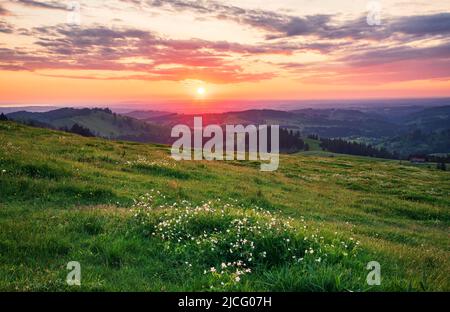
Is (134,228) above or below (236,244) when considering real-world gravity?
below

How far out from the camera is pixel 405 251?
11.2 metres

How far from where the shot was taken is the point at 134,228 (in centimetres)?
1051

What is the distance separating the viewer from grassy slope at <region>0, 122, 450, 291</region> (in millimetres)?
7377

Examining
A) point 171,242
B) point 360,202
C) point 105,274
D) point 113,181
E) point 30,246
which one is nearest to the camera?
point 105,274

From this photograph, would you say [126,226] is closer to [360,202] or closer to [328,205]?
[328,205]

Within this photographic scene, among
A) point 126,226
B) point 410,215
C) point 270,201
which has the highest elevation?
point 126,226

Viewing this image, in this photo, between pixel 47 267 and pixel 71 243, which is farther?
pixel 71 243

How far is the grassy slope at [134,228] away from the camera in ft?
24.2

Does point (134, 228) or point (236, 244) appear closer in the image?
point (236, 244)

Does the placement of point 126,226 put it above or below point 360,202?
above

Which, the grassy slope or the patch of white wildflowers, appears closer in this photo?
the grassy slope

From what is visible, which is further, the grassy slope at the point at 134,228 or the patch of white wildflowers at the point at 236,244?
the patch of white wildflowers at the point at 236,244
